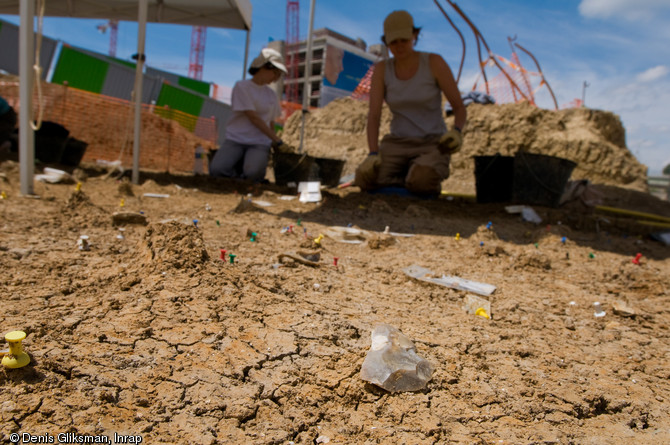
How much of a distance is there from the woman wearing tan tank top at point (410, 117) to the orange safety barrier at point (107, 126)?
4.94m

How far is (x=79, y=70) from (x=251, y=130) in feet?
36.8

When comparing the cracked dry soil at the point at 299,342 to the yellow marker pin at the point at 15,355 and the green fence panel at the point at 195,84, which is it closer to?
the yellow marker pin at the point at 15,355

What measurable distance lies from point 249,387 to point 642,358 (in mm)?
1342

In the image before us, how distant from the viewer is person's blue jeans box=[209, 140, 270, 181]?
527 cm

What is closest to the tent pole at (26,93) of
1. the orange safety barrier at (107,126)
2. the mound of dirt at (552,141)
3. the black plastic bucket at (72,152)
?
the black plastic bucket at (72,152)

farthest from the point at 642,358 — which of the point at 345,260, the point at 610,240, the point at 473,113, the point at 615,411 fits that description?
the point at 473,113

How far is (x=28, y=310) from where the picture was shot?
130cm

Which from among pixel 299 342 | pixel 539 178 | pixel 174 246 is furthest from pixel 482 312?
pixel 539 178

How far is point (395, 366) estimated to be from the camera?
3.82ft

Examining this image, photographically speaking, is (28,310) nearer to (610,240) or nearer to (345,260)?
(345,260)

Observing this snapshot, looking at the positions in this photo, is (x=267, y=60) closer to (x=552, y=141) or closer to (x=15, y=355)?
(x=15, y=355)

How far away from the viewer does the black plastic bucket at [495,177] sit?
469 centimetres

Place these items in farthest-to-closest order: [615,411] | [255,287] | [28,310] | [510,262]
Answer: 1. [510,262]
2. [255,287]
3. [28,310]
4. [615,411]

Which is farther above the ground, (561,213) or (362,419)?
(561,213)
